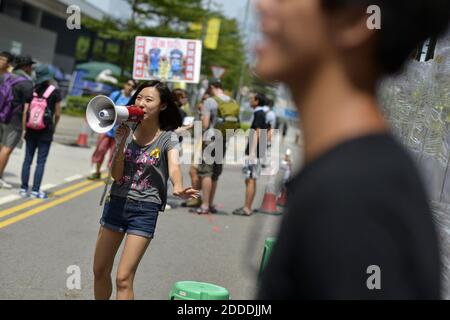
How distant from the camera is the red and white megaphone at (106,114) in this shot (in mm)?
4820

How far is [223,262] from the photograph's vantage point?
7945mm

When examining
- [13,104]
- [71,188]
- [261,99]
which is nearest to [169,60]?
[71,188]

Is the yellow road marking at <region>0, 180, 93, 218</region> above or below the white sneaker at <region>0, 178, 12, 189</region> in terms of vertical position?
below

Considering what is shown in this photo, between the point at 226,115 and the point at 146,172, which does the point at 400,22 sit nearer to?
the point at 146,172

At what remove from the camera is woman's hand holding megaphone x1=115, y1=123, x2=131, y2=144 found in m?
4.96

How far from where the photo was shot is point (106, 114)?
488cm

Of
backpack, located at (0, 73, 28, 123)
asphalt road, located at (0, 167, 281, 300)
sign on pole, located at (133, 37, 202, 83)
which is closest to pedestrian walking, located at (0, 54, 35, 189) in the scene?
backpack, located at (0, 73, 28, 123)

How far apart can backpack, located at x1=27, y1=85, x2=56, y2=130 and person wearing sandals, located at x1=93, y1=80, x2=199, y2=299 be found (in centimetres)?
548

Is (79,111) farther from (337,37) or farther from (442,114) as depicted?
(337,37)

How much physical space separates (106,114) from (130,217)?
2.11ft

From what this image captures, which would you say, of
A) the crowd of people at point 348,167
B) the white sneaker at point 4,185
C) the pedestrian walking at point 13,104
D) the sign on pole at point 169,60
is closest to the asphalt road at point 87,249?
the white sneaker at point 4,185

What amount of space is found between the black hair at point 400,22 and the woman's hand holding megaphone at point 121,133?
3.64 m

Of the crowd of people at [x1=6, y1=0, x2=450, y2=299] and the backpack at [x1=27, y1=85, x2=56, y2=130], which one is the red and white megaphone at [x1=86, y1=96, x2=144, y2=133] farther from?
the backpack at [x1=27, y1=85, x2=56, y2=130]

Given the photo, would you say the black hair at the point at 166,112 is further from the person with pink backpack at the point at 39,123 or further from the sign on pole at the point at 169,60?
the sign on pole at the point at 169,60
